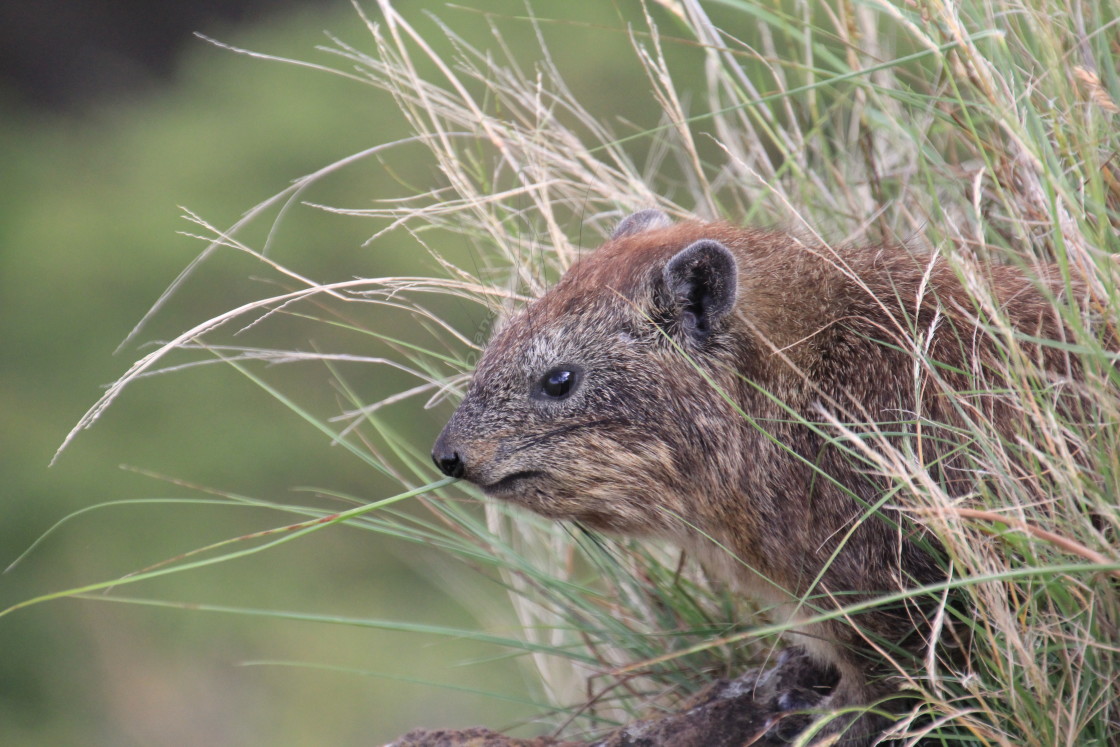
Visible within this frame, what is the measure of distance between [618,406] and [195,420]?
5990 mm

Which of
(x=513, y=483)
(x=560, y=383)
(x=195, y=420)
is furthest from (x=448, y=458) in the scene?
(x=195, y=420)

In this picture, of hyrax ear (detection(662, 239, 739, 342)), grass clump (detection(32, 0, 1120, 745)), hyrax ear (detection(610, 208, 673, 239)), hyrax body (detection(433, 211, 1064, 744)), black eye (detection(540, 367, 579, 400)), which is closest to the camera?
grass clump (detection(32, 0, 1120, 745))

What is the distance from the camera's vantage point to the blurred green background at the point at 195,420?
24.7ft

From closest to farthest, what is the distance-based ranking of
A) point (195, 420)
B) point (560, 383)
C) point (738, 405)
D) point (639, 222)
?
1. point (738, 405)
2. point (560, 383)
3. point (639, 222)
4. point (195, 420)

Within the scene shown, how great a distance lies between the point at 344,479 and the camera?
8562mm

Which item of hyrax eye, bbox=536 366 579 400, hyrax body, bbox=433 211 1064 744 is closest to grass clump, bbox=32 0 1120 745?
hyrax body, bbox=433 211 1064 744

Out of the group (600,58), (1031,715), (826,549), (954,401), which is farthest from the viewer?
(600,58)

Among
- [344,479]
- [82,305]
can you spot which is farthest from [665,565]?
[82,305]

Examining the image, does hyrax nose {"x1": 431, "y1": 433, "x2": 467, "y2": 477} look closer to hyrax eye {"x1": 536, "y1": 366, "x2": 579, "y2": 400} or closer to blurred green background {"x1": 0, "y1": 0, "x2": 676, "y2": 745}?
hyrax eye {"x1": 536, "y1": 366, "x2": 579, "y2": 400}

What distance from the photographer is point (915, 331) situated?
2.76 metres

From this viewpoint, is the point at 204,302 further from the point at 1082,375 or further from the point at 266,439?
the point at 1082,375

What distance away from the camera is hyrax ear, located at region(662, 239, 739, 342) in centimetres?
310

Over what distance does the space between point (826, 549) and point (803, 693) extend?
1.73ft

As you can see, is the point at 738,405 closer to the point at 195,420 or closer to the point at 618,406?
the point at 618,406
